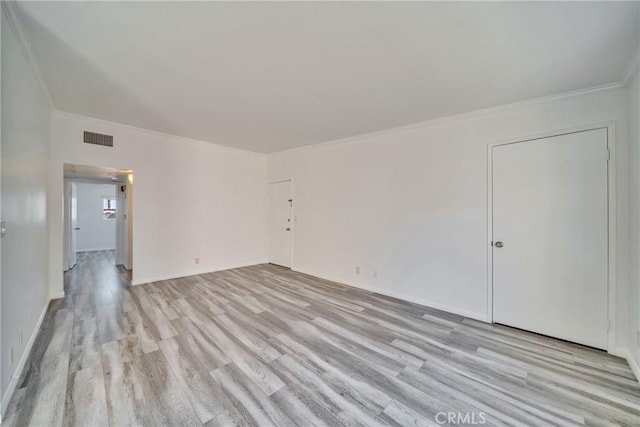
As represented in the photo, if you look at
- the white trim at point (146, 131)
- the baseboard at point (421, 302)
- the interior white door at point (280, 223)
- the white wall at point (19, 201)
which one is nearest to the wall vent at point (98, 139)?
the white trim at point (146, 131)

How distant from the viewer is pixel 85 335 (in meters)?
2.54

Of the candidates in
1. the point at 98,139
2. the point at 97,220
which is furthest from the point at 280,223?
the point at 97,220

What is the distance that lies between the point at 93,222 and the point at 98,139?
5.98 m

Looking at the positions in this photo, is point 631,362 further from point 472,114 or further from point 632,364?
point 472,114

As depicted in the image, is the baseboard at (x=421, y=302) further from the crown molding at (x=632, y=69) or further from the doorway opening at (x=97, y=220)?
the doorway opening at (x=97, y=220)

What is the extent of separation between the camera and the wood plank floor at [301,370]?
5.27ft

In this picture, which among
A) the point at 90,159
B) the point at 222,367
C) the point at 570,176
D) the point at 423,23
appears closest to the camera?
the point at 423,23

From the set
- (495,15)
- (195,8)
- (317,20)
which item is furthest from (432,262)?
(195,8)

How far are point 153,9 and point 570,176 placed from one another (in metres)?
3.89

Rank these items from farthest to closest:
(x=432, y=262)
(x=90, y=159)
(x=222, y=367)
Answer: (x=90, y=159), (x=432, y=262), (x=222, y=367)

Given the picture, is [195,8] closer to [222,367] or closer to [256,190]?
[222,367]

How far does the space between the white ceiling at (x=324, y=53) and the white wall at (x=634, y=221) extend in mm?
332

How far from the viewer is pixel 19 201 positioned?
1.98 meters

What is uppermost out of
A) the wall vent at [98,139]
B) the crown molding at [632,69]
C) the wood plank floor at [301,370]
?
the crown molding at [632,69]
